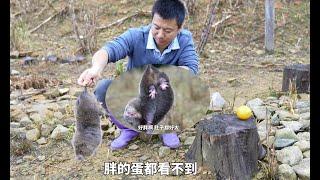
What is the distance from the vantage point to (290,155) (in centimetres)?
206

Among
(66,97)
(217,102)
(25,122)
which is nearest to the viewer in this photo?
(217,102)

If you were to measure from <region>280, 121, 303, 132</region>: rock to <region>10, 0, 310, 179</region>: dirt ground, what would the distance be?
1.03 feet

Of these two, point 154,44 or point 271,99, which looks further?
point 271,99

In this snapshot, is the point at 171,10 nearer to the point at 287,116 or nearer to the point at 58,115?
the point at 287,116

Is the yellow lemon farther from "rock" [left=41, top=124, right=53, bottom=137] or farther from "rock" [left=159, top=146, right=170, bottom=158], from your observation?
"rock" [left=41, top=124, right=53, bottom=137]

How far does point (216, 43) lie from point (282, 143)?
1.59 m

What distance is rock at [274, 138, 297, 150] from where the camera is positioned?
6.99 feet

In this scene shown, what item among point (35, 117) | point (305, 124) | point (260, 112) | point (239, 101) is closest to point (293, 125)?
point (305, 124)

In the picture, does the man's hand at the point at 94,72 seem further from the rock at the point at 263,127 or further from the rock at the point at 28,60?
the rock at the point at 28,60

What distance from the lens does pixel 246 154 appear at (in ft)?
6.57

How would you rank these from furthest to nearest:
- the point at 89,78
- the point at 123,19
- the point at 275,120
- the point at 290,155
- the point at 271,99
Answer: the point at 123,19, the point at 271,99, the point at 275,120, the point at 290,155, the point at 89,78

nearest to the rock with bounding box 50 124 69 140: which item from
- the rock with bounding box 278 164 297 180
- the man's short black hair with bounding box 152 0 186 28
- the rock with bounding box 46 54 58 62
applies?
the man's short black hair with bounding box 152 0 186 28
